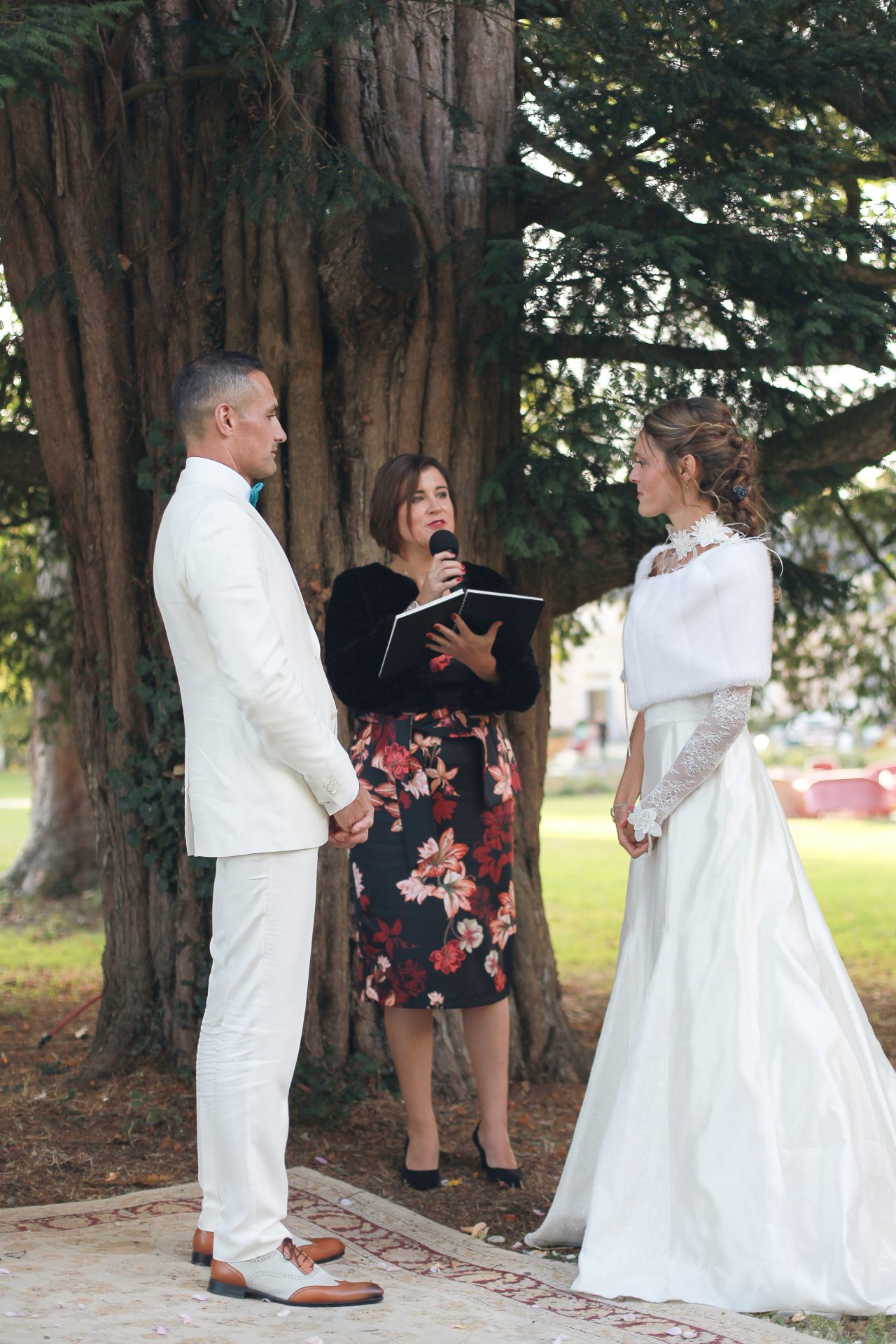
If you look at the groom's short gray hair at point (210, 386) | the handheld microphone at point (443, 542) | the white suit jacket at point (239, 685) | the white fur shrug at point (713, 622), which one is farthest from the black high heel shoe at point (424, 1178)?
the groom's short gray hair at point (210, 386)

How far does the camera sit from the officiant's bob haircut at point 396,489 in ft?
13.6

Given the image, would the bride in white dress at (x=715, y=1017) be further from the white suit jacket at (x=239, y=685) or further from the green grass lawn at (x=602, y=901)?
the green grass lawn at (x=602, y=901)

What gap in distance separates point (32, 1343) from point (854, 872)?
14.0 m

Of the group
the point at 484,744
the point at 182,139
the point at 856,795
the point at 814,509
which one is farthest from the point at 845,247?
the point at 856,795

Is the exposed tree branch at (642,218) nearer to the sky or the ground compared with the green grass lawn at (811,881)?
nearer to the sky

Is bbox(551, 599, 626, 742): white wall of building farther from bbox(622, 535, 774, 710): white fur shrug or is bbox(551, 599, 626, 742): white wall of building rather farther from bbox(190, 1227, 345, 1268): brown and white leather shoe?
bbox(190, 1227, 345, 1268): brown and white leather shoe

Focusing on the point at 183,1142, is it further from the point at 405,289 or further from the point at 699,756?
the point at 405,289

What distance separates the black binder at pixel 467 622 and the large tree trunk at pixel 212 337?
3.71 ft

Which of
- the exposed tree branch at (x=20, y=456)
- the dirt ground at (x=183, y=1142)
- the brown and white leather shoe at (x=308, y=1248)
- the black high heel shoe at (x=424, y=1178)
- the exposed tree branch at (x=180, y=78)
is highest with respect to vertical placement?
the exposed tree branch at (x=180, y=78)

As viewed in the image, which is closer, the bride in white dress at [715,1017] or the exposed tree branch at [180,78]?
the bride in white dress at [715,1017]

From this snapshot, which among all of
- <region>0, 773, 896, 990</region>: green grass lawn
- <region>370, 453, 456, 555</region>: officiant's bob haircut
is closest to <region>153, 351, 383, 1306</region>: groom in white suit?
<region>370, 453, 456, 555</region>: officiant's bob haircut

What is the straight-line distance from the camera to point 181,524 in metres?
3.08

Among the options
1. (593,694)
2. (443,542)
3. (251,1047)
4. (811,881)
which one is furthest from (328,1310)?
(593,694)

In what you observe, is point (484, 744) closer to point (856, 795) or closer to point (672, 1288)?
point (672, 1288)
